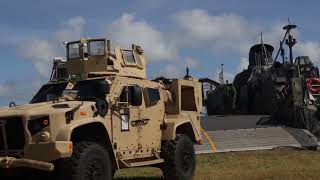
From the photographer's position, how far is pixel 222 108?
47.5 meters

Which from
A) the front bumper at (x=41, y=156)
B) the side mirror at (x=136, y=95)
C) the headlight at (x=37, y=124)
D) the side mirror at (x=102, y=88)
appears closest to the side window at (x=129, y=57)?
the side mirror at (x=136, y=95)

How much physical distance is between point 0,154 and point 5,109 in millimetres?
930

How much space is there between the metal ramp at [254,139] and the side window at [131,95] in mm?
13458

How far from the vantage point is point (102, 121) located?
10.9m

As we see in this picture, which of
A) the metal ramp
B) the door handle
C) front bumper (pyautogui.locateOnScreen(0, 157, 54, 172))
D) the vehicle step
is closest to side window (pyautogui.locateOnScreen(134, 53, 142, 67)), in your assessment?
the door handle

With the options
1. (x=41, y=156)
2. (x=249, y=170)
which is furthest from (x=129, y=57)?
(x=249, y=170)

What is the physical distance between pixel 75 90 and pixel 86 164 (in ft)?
7.04

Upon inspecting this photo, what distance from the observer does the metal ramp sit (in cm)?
2659

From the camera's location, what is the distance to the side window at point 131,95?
12.0m

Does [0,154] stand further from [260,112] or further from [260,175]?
[260,112]

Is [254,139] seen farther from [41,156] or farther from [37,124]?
[41,156]

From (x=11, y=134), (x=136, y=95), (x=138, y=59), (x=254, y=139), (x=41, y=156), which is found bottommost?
(x=254, y=139)

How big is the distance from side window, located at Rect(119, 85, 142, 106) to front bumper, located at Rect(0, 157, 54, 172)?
2.84 metres

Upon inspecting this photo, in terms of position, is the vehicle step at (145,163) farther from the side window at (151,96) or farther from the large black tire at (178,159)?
the side window at (151,96)
